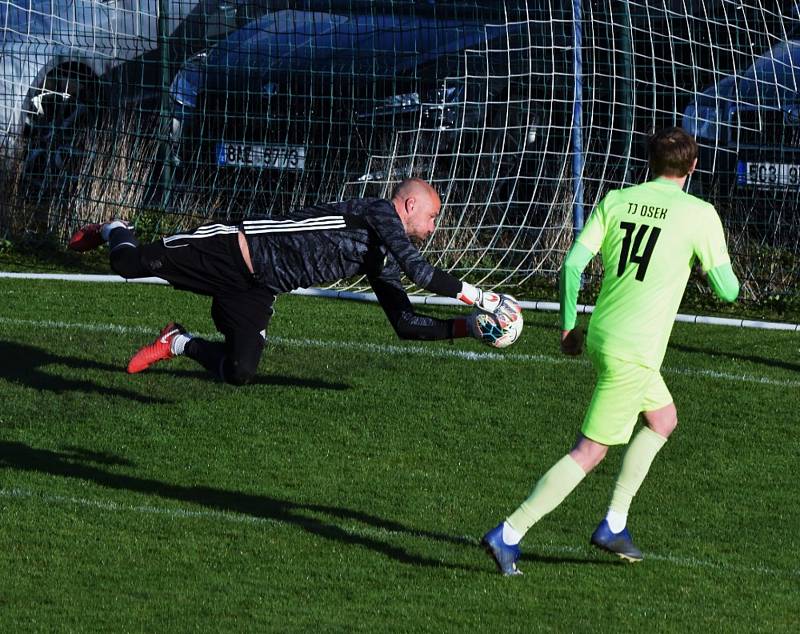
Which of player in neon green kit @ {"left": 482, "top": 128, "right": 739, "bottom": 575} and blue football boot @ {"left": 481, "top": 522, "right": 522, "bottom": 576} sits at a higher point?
player in neon green kit @ {"left": 482, "top": 128, "right": 739, "bottom": 575}

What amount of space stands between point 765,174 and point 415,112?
295cm

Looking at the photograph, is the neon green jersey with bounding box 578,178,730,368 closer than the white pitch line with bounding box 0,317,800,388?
Yes

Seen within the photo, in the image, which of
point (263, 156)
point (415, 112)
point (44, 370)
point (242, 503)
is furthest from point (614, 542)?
point (263, 156)

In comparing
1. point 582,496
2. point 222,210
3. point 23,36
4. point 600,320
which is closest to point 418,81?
point 222,210

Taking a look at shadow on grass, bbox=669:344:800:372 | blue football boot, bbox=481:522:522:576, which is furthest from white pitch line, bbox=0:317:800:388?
blue football boot, bbox=481:522:522:576

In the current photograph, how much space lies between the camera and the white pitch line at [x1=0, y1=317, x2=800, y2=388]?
31.5 feet

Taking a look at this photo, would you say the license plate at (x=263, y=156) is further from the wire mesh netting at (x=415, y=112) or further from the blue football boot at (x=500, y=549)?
the blue football boot at (x=500, y=549)

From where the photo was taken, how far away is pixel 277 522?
6.60m

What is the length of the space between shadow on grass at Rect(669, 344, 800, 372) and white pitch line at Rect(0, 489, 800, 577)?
3.94 meters

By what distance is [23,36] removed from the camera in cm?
1370

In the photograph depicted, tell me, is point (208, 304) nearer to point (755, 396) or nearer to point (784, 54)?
point (755, 396)

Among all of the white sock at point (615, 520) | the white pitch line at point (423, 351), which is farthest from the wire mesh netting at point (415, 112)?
the white sock at point (615, 520)

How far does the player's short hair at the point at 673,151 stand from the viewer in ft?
19.1

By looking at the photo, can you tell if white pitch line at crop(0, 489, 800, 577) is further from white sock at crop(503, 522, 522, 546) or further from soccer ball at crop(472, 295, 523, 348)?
soccer ball at crop(472, 295, 523, 348)
